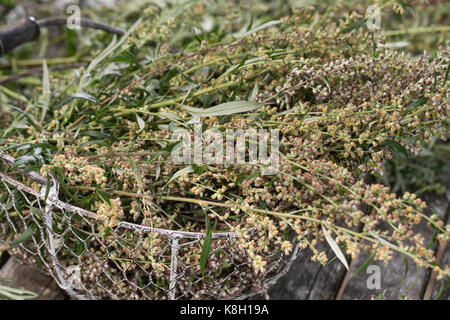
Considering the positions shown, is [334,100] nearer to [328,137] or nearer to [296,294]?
[328,137]

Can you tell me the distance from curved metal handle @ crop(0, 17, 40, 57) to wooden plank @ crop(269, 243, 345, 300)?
80cm

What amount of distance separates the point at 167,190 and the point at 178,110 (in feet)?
0.55

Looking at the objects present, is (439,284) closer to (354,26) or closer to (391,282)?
(391,282)

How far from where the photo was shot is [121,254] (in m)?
0.76

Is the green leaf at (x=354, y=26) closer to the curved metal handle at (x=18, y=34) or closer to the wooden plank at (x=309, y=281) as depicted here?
the wooden plank at (x=309, y=281)

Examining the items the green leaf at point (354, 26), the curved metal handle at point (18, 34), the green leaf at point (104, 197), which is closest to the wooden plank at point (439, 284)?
the green leaf at point (354, 26)

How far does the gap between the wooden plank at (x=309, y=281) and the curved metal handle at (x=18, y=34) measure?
0.80 m

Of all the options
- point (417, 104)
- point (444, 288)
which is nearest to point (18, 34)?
point (417, 104)

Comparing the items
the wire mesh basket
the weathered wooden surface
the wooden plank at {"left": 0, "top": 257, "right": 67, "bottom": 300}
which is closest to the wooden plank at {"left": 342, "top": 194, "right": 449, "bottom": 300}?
the weathered wooden surface

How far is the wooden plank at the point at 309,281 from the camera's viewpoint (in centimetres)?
90

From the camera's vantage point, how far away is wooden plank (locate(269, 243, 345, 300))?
0.90 metres

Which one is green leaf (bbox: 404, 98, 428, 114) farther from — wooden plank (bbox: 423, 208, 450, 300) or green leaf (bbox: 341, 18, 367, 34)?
wooden plank (bbox: 423, 208, 450, 300)

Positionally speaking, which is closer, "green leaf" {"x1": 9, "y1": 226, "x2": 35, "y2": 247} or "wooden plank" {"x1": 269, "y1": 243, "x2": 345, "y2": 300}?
"green leaf" {"x1": 9, "y1": 226, "x2": 35, "y2": 247}
